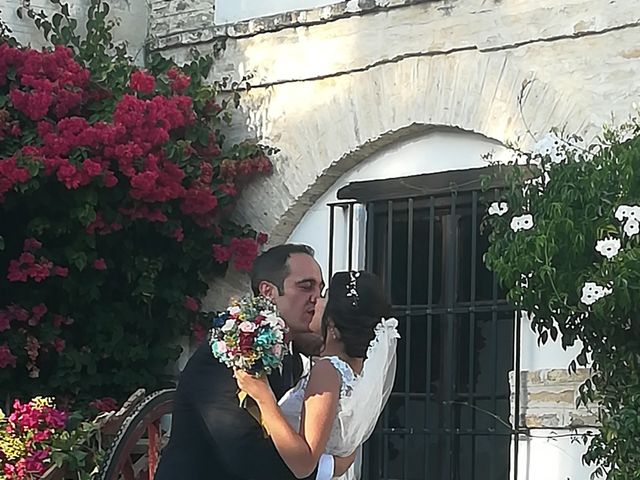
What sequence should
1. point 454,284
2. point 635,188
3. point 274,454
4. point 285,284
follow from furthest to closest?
point 454,284, point 635,188, point 285,284, point 274,454

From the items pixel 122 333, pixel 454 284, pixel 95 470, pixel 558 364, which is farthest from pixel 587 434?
pixel 122 333

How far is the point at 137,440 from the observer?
20.6 feet

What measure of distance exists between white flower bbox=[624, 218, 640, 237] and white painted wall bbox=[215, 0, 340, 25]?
279cm

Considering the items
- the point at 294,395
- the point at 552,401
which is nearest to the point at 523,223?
the point at 552,401

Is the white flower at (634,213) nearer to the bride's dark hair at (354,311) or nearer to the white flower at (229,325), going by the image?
the bride's dark hair at (354,311)

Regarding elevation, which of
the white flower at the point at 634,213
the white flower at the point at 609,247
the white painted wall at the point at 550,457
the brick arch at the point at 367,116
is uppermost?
the brick arch at the point at 367,116

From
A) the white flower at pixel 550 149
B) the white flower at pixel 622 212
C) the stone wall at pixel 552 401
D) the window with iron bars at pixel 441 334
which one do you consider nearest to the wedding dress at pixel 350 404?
the white flower at pixel 622 212

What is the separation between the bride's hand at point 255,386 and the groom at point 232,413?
0.06m

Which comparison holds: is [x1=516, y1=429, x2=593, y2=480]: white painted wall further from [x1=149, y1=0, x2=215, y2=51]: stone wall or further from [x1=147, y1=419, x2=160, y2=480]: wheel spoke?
[x1=149, y1=0, x2=215, y2=51]: stone wall

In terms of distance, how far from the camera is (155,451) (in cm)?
645

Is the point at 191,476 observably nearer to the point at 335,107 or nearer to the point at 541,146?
the point at 541,146

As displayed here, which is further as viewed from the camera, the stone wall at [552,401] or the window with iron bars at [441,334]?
the window with iron bars at [441,334]

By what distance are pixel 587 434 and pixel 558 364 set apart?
49cm

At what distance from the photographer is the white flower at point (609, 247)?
496 cm
